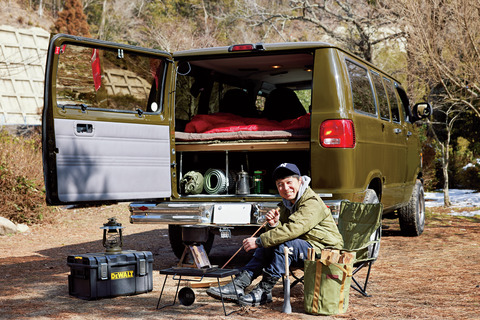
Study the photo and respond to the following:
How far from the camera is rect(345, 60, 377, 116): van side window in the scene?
21.4ft

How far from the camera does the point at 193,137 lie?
271 inches

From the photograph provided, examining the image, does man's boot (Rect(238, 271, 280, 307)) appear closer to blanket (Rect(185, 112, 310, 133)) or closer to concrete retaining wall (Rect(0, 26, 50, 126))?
blanket (Rect(185, 112, 310, 133))

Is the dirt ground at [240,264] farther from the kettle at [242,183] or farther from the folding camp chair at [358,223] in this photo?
the kettle at [242,183]

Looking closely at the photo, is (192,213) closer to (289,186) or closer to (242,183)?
(242,183)

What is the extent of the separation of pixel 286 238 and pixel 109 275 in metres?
1.56

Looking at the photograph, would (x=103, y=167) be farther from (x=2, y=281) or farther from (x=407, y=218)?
(x=407, y=218)

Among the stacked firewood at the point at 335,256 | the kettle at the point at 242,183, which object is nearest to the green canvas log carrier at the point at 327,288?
the stacked firewood at the point at 335,256

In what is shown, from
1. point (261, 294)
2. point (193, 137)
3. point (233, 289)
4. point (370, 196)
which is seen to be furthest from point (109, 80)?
point (370, 196)

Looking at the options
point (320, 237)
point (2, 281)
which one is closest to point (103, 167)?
point (2, 281)

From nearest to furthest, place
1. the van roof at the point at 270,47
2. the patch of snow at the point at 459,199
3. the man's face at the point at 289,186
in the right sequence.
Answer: the man's face at the point at 289,186, the van roof at the point at 270,47, the patch of snow at the point at 459,199

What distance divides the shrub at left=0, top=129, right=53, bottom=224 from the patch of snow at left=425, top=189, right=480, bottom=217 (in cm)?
805

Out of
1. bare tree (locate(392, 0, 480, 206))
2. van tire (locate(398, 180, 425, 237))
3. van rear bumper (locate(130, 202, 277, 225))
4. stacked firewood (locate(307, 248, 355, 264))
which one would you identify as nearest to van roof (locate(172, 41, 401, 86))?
van rear bumper (locate(130, 202, 277, 225))

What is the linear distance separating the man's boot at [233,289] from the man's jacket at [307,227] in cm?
33

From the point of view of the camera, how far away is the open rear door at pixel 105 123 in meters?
5.71
